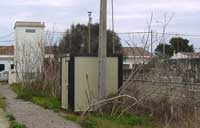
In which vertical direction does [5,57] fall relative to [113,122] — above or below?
above

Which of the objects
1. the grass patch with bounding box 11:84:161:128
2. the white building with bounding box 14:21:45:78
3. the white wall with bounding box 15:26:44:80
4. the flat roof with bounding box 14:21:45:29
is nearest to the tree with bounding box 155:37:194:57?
the grass patch with bounding box 11:84:161:128

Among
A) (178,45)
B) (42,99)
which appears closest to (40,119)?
(42,99)

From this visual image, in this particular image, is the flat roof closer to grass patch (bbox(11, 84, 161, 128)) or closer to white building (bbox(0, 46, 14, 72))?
white building (bbox(0, 46, 14, 72))

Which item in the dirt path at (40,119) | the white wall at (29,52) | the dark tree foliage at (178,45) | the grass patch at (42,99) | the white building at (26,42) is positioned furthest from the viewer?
the dark tree foliage at (178,45)

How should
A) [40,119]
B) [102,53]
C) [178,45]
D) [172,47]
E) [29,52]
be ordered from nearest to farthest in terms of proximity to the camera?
[40,119], [102,53], [29,52], [172,47], [178,45]

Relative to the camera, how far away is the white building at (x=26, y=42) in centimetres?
3990

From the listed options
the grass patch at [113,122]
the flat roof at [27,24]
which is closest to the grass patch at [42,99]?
the grass patch at [113,122]

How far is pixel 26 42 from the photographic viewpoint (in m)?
52.1

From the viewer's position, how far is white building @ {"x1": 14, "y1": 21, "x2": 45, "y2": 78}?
39900mm

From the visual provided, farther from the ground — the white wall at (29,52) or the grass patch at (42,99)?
the white wall at (29,52)

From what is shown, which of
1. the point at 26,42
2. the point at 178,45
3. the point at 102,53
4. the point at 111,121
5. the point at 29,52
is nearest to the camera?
the point at 111,121

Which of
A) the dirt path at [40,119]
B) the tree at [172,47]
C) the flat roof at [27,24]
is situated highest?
the flat roof at [27,24]

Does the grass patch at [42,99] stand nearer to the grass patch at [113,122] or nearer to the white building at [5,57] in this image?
the grass patch at [113,122]

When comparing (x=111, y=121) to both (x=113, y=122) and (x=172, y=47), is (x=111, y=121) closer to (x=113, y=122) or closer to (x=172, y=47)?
(x=113, y=122)
